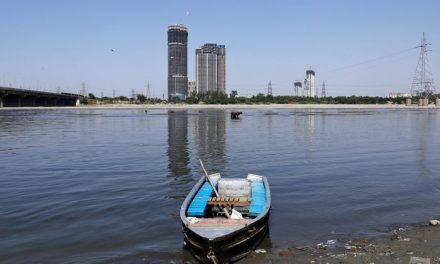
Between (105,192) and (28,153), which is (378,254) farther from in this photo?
(28,153)

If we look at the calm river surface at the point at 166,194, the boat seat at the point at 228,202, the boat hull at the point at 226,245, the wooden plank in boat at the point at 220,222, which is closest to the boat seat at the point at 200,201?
the boat seat at the point at 228,202

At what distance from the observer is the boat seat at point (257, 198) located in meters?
15.0

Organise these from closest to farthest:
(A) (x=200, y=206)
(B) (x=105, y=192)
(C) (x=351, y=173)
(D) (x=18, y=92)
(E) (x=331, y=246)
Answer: (E) (x=331, y=246), (A) (x=200, y=206), (B) (x=105, y=192), (C) (x=351, y=173), (D) (x=18, y=92)

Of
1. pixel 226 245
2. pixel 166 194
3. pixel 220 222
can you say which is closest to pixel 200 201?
pixel 220 222

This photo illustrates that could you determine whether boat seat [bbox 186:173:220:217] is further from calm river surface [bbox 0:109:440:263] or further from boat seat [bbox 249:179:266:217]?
boat seat [bbox 249:179:266:217]

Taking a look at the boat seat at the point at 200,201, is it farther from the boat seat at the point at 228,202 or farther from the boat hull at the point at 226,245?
the boat hull at the point at 226,245

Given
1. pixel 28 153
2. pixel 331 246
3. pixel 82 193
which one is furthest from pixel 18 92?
pixel 331 246

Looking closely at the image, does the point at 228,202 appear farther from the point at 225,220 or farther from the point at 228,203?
the point at 225,220

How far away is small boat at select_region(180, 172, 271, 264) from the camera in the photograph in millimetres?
12305

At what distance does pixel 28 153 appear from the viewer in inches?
1528

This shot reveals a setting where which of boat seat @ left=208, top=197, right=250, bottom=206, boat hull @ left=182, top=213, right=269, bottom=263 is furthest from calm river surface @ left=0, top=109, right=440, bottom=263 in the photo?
boat seat @ left=208, top=197, right=250, bottom=206

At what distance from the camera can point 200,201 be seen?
16266mm

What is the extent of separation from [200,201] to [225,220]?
3097 millimetres

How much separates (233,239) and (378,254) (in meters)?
4.26
